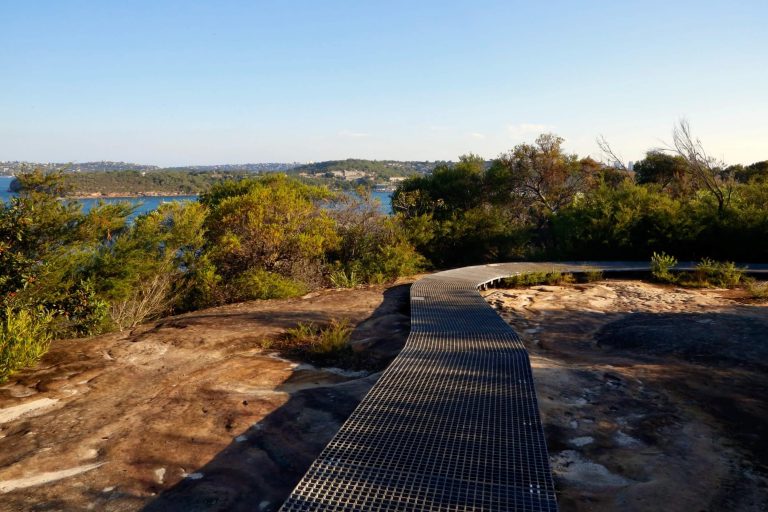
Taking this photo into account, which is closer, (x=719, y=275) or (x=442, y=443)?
(x=442, y=443)

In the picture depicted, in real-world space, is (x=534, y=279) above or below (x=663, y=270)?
below

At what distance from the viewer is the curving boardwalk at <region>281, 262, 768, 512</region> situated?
2.50 m

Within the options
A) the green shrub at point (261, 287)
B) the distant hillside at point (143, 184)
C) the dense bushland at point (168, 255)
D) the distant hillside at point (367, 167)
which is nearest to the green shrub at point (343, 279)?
the dense bushland at point (168, 255)

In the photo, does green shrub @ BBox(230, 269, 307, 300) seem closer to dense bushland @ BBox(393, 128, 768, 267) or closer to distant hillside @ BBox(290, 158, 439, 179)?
dense bushland @ BBox(393, 128, 768, 267)

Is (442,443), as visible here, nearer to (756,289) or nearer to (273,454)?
(273,454)

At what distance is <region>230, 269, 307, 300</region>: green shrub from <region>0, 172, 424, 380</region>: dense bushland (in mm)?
25

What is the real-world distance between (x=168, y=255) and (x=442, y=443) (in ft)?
27.6

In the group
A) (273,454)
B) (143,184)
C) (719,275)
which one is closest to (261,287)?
(273,454)

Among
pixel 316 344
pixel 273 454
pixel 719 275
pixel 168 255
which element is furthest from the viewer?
pixel 719 275

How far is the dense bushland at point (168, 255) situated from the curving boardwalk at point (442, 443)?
374 cm

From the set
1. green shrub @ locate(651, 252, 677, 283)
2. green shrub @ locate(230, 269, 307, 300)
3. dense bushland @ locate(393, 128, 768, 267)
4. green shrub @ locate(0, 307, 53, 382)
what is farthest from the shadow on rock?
dense bushland @ locate(393, 128, 768, 267)

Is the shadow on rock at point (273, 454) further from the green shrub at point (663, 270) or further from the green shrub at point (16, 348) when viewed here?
the green shrub at point (663, 270)

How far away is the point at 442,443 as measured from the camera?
10.0 ft

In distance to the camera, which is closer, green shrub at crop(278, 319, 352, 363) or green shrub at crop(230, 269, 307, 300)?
green shrub at crop(278, 319, 352, 363)
